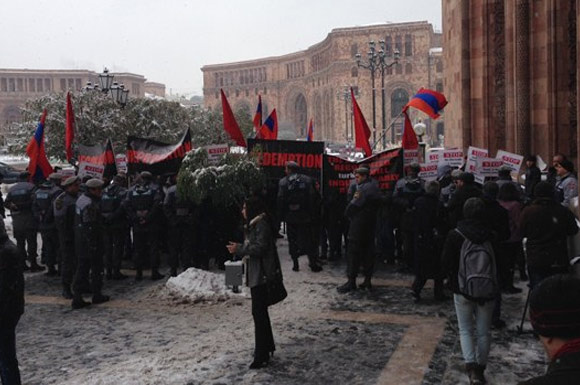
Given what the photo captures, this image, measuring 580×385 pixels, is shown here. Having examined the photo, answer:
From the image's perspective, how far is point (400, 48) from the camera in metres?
87.2

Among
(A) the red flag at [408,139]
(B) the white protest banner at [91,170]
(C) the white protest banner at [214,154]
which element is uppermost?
(A) the red flag at [408,139]

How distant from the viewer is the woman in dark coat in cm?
602

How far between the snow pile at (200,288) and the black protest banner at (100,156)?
4.20 meters

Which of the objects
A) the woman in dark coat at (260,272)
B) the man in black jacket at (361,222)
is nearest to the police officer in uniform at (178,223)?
the man in black jacket at (361,222)

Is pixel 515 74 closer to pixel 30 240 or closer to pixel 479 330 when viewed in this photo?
pixel 479 330

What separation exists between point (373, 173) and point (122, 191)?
428cm

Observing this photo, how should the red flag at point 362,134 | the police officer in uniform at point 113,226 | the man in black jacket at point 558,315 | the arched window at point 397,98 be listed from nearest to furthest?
the man in black jacket at point 558,315
the police officer in uniform at point 113,226
the red flag at point 362,134
the arched window at point 397,98

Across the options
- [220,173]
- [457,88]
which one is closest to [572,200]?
[220,173]

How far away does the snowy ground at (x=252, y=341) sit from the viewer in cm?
584

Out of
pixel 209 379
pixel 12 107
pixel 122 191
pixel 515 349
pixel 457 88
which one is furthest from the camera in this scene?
pixel 12 107

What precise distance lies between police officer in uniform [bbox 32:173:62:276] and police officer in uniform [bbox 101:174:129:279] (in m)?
0.99

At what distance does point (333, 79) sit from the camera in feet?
297

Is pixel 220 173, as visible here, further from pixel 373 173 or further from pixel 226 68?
pixel 226 68

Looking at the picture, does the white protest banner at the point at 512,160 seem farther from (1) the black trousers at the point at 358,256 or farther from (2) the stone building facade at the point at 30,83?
(2) the stone building facade at the point at 30,83
